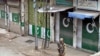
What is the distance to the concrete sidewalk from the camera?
49.8 feet

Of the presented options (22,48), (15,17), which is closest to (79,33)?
(22,48)

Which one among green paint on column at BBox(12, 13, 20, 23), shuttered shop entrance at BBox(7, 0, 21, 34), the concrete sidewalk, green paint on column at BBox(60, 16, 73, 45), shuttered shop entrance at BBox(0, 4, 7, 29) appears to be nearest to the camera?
the concrete sidewalk

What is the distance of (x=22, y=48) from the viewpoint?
16.5 metres

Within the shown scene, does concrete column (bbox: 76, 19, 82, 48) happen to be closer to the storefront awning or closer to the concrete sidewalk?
the concrete sidewalk

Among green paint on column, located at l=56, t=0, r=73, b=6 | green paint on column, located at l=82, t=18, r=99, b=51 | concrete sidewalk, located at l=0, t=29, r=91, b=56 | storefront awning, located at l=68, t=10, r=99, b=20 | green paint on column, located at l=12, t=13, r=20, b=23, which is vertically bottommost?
concrete sidewalk, located at l=0, t=29, r=91, b=56

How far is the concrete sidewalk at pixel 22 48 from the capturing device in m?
15.2

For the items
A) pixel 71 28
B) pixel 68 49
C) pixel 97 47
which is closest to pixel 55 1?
pixel 71 28

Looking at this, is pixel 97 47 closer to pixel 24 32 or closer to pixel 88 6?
pixel 88 6

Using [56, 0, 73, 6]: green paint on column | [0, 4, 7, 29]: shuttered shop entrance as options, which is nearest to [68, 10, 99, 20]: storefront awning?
[56, 0, 73, 6]: green paint on column

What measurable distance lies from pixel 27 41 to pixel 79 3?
4.82 m

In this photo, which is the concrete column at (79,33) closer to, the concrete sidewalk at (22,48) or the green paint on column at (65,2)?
the concrete sidewalk at (22,48)

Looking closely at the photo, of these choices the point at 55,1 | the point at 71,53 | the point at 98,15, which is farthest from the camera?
the point at 55,1

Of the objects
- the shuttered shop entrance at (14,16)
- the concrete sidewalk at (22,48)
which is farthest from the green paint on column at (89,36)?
the shuttered shop entrance at (14,16)

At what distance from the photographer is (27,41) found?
713 inches
